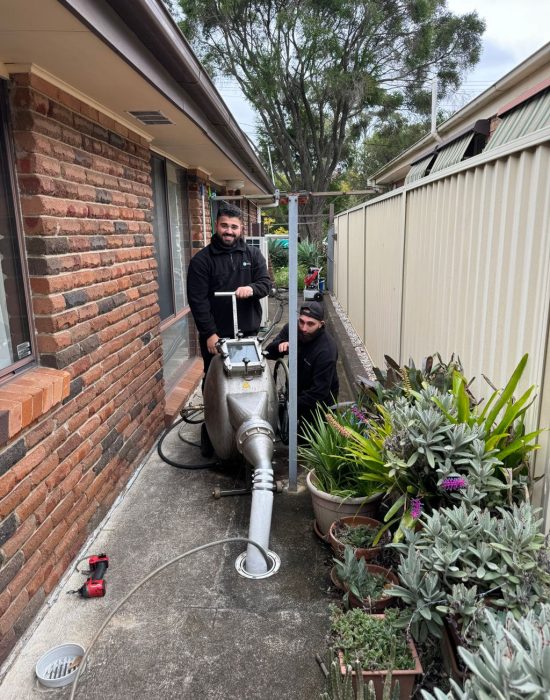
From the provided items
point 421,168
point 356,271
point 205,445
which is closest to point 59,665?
point 205,445

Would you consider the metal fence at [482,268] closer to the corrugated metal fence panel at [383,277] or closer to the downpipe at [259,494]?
the corrugated metal fence panel at [383,277]

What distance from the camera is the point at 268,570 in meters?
2.68

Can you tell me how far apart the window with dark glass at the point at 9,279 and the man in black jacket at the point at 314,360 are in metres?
1.91

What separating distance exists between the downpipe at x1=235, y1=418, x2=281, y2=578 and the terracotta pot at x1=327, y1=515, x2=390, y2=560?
1.11 ft

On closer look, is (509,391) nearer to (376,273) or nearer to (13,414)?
(13,414)

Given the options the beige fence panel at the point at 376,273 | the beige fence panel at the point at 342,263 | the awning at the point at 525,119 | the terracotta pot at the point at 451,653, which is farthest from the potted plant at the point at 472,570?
the beige fence panel at the point at 342,263

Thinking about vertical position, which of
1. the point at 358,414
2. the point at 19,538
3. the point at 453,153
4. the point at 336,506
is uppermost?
the point at 453,153

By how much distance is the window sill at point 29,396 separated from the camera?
6.79ft

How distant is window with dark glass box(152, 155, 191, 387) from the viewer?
5.08 metres

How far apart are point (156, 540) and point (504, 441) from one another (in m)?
1.93

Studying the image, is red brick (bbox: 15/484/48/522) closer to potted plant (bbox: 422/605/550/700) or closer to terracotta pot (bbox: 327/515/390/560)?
terracotta pot (bbox: 327/515/390/560)

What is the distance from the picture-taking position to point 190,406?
16.3 feet

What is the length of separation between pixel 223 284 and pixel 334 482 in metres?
1.95

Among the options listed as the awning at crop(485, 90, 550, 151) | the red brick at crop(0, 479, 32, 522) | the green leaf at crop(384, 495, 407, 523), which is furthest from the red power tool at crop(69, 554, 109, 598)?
the awning at crop(485, 90, 550, 151)
